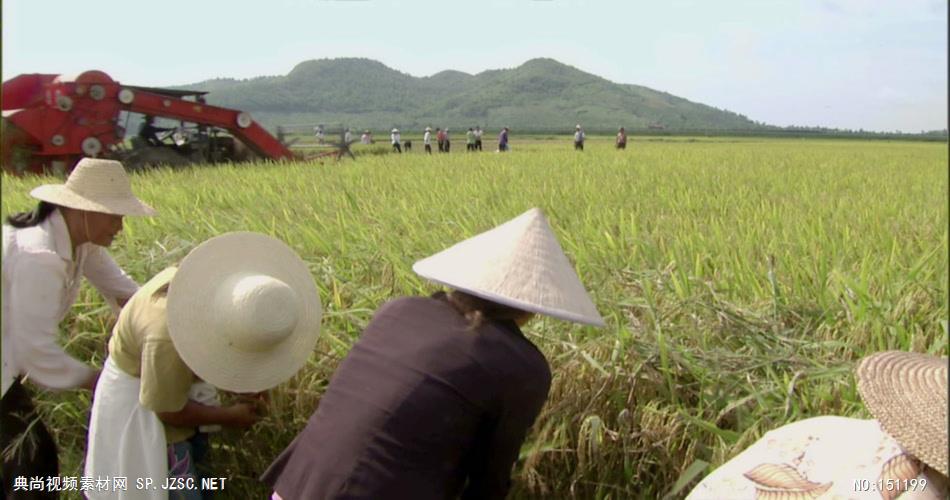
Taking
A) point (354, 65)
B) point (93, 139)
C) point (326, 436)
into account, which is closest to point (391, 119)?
point (354, 65)

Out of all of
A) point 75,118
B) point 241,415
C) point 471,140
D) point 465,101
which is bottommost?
point 241,415

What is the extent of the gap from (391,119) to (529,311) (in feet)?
361

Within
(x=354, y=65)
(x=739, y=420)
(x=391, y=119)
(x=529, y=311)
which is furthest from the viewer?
(x=354, y=65)

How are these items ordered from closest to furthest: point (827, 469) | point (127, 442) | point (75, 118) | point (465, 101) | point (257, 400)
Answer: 1. point (827, 469)
2. point (127, 442)
3. point (257, 400)
4. point (75, 118)
5. point (465, 101)

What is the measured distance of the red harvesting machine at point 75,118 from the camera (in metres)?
7.24

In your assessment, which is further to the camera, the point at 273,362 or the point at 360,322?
the point at 360,322

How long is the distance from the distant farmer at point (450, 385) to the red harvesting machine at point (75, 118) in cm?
669

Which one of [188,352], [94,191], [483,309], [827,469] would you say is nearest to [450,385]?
[483,309]

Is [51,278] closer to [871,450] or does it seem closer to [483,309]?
[483,309]

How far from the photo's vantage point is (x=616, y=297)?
6.70 feet

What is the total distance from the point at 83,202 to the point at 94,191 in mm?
49

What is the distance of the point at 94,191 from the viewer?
6.39 ft

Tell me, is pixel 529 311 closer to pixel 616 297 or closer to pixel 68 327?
pixel 616 297

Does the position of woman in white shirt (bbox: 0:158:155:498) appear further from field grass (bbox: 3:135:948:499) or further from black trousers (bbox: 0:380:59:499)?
field grass (bbox: 3:135:948:499)
